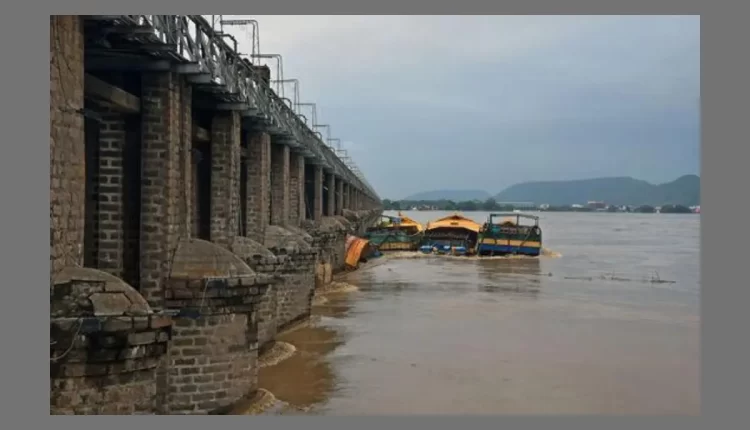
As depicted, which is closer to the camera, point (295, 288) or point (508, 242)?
point (295, 288)

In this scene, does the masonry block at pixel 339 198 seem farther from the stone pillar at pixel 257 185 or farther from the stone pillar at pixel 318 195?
the stone pillar at pixel 257 185

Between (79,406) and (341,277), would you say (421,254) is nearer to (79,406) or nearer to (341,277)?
(341,277)

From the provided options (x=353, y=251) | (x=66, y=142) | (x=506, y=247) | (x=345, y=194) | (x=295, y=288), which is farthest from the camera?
(x=345, y=194)

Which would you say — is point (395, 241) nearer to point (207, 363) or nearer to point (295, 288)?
point (295, 288)

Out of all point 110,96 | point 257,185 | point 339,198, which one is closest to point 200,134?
point 257,185

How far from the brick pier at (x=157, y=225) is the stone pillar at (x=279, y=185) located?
2600mm

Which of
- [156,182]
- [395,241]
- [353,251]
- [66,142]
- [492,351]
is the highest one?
[66,142]

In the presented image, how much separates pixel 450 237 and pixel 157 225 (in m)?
52.1

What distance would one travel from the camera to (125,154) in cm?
1348

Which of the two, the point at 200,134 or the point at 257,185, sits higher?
the point at 200,134

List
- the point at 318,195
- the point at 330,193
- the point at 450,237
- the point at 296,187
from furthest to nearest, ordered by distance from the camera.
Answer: the point at 450,237 → the point at 330,193 → the point at 318,195 → the point at 296,187

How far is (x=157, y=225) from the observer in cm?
1332

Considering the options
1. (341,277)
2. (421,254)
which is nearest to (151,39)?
(341,277)

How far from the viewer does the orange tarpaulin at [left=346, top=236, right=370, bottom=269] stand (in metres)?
44.4
